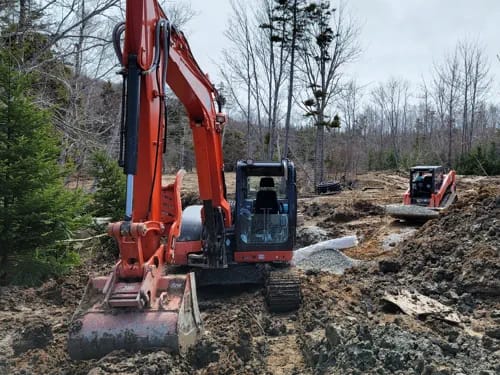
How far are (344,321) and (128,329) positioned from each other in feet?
7.95

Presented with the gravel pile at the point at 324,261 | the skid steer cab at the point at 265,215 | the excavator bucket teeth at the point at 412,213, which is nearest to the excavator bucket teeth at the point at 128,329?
the skid steer cab at the point at 265,215

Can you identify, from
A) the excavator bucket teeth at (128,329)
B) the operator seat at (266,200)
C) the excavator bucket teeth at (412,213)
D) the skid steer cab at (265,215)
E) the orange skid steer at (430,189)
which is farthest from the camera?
the orange skid steer at (430,189)

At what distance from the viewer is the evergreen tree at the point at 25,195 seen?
Answer: 301 inches

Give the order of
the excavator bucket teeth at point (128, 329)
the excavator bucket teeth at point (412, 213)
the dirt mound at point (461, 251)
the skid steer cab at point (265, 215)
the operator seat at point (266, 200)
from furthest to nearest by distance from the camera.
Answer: the excavator bucket teeth at point (412, 213) → the operator seat at point (266, 200) → the skid steer cab at point (265, 215) → the dirt mound at point (461, 251) → the excavator bucket teeth at point (128, 329)

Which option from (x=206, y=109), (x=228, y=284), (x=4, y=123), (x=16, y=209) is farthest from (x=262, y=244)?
(x=4, y=123)

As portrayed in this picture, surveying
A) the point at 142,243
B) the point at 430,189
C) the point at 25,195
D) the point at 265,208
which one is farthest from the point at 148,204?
the point at 430,189

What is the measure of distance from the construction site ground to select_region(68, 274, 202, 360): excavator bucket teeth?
103mm

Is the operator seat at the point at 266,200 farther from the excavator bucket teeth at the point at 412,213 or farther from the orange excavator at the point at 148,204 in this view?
the excavator bucket teeth at the point at 412,213

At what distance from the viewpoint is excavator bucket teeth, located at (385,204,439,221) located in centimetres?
1345

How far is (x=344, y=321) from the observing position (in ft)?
17.2

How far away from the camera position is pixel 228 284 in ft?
24.1

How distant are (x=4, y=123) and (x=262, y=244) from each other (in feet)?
15.0

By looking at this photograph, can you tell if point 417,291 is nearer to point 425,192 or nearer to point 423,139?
point 425,192

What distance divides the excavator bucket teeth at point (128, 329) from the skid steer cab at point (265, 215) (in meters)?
2.94
